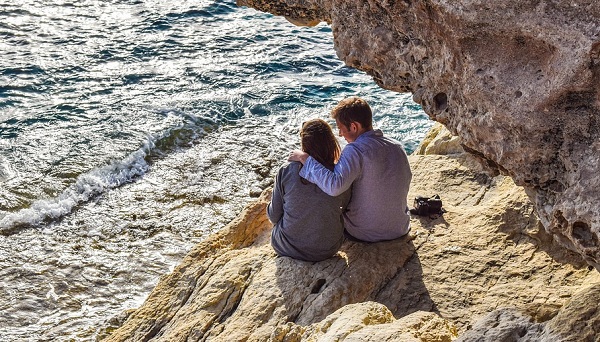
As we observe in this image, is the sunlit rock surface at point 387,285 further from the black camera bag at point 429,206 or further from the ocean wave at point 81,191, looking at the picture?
the ocean wave at point 81,191

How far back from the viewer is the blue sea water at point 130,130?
396 inches

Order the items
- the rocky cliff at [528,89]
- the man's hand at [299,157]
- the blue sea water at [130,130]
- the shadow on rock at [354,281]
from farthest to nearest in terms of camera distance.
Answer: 1. the blue sea water at [130,130]
2. the man's hand at [299,157]
3. the shadow on rock at [354,281]
4. the rocky cliff at [528,89]

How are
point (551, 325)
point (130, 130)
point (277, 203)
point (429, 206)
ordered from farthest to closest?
point (130, 130) < point (429, 206) < point (277, 203) < point (551, 325)

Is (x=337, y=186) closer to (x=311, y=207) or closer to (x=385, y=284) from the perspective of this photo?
(x=311, y=207)

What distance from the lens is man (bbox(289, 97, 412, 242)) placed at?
6508mm

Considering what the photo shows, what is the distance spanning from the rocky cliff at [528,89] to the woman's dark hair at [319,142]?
4.11 ft

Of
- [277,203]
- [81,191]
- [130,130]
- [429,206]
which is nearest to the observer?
[277,203]

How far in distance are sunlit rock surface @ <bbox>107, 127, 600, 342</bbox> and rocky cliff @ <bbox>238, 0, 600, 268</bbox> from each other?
91 centimetres

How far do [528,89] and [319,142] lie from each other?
7.78ft

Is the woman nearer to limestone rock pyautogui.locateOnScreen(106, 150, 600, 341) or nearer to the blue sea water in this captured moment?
limestone rock pyautogui.locateOnScreen(106, 150, 600, 341)

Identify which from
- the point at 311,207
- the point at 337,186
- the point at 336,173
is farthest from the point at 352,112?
the point at 311,207

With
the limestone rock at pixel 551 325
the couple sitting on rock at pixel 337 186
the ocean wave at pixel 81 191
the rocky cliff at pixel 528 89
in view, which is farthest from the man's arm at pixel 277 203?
the ocean wave at pixel 81 191

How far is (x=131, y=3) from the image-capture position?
20.0 meters

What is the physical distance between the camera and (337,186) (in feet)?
21.2
